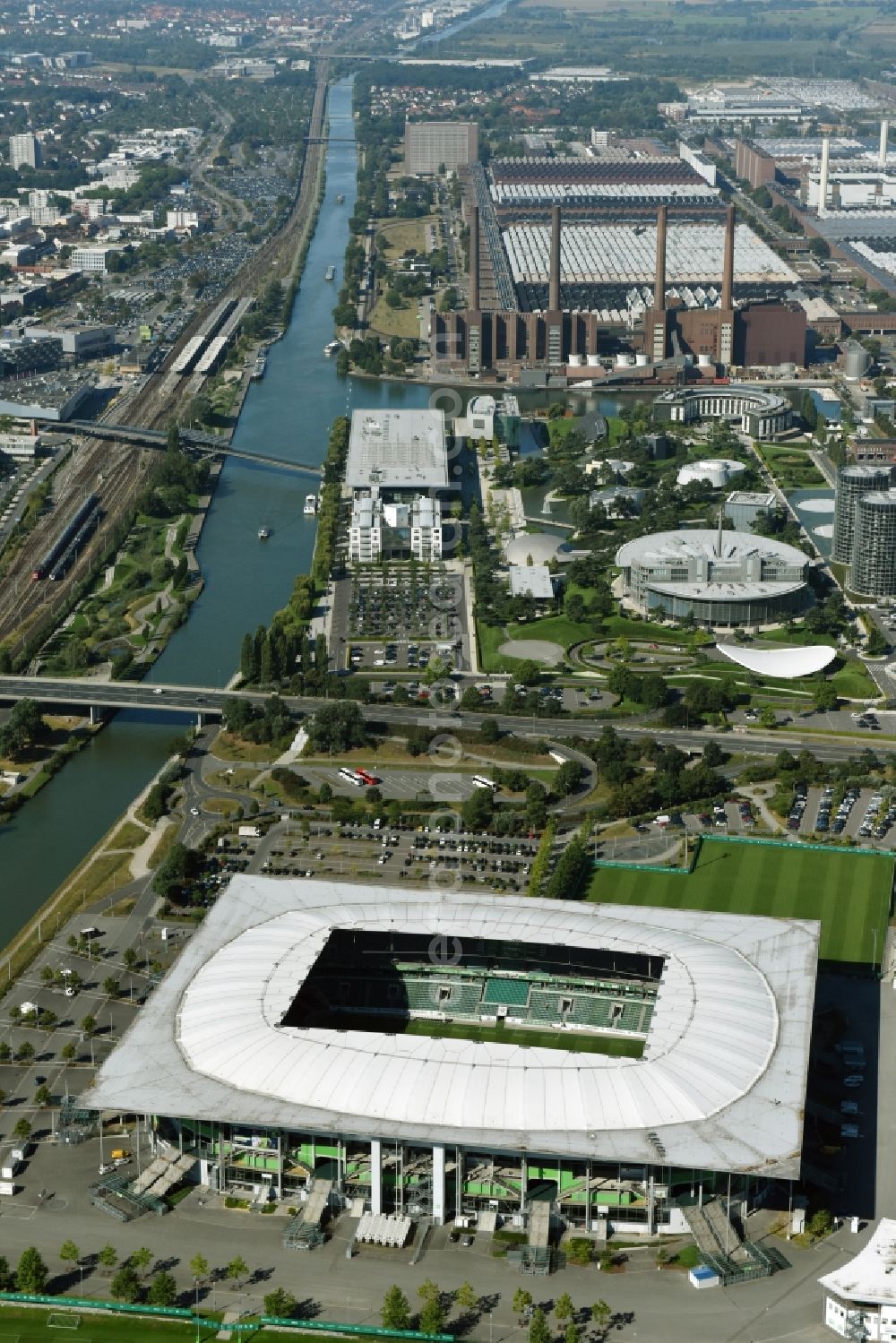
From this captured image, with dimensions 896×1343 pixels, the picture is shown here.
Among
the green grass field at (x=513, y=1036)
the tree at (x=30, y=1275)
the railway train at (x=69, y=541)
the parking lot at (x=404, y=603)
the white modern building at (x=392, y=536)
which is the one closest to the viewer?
the tree at (x=30, y=1275)

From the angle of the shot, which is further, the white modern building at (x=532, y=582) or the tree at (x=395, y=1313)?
the white modern building at (x=532, y=582)

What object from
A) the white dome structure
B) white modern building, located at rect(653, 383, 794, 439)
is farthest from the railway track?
white modern building, located at rect(653, 383, 794, 439)

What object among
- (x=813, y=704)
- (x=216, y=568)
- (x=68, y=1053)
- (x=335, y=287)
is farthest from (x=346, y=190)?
(x=68, y=1053)

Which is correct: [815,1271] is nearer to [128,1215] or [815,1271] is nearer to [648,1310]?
[648,1310]

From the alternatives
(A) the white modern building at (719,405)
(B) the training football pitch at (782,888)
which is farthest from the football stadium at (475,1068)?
(A) the white modern building at (719,405)

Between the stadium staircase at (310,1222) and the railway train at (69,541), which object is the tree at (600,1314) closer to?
the stadium staircase at (310,1222)

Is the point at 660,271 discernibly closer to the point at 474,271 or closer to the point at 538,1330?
the point at 474,271
